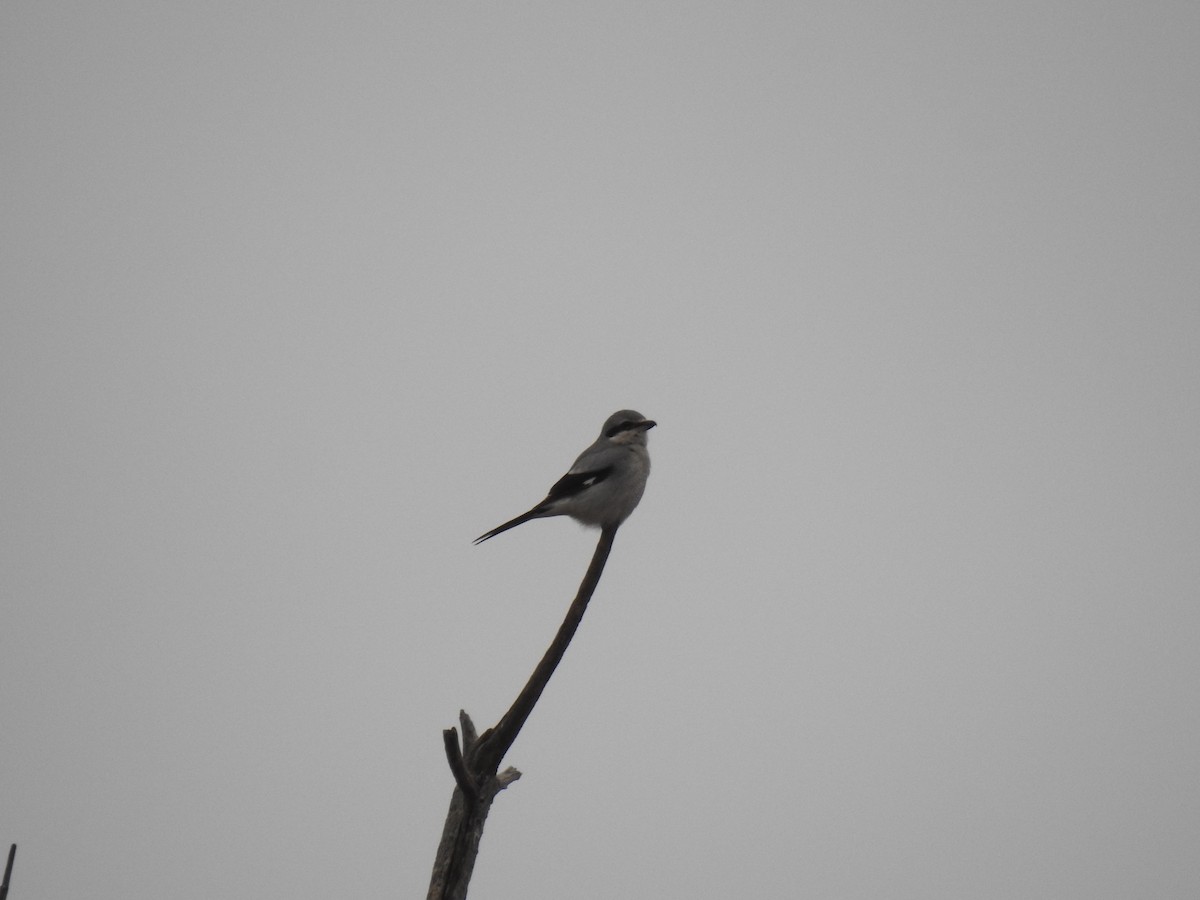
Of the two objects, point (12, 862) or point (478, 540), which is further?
point (478, 540)

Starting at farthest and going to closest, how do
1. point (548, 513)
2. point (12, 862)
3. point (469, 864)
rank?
point (548, 513) → point (469, 864) → point (12, 862)

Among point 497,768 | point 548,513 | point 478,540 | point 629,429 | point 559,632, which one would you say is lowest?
point 497,768

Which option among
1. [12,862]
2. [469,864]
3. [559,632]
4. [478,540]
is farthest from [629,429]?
[12,862]

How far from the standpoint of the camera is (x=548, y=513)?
7871 mm

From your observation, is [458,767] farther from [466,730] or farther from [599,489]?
[599,489]

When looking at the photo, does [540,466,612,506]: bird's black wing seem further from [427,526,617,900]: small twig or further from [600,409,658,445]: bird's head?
[427,526,617,900]: small twig

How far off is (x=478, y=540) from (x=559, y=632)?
2172 mm

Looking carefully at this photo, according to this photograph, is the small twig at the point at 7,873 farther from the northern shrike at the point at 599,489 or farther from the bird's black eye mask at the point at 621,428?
the bird's black eye mask at the point at 621,428

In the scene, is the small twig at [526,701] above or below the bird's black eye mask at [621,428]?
below

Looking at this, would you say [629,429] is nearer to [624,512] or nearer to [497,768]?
[624,512]

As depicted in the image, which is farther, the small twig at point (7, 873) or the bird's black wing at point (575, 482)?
the bird's black wing at point (575, 482)

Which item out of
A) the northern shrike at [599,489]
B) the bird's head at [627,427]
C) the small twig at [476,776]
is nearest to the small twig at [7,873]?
the small twig at [476,776]

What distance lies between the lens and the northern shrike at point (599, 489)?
7.54m

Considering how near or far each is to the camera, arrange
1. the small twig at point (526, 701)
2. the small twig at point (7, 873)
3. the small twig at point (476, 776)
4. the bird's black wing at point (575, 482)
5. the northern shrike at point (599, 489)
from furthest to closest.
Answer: the bird's black wing at point (575, 482) → the northern shrike at point (599, 489) → the small twig at point (526, 701) → the small twig at point (476, 776) → the small twig at point (7, 873)
